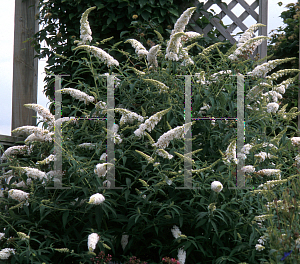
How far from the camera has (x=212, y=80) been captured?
315 centimetres

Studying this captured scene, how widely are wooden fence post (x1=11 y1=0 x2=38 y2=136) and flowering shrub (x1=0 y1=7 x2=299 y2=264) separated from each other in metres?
1.47

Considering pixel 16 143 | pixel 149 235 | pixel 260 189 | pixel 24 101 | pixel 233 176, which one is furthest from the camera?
pixel 24 101

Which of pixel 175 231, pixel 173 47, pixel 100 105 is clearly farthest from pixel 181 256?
pixel 173 47

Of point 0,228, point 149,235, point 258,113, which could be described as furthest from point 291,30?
point 0,228

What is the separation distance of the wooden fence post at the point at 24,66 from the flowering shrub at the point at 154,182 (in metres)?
1.47

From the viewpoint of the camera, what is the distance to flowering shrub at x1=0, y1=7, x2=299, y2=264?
2.45m

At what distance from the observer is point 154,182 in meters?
2.58

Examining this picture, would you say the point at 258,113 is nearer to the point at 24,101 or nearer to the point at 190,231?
the point at 190,231

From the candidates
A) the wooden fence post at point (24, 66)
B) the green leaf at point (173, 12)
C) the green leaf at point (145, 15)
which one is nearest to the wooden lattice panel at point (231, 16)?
the green leaf at point (173, 12)

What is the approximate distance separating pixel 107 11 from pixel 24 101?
5.34ft

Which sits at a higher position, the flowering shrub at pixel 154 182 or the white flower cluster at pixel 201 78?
the white flower cluster at pixel 201 78

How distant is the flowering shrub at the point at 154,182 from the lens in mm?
2447

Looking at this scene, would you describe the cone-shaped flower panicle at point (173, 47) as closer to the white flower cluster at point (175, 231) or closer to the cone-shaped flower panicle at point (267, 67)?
the cone-shaped flower panicle at point (267, 67)

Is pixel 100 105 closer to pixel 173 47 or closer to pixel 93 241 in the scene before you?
pixel 173 47
